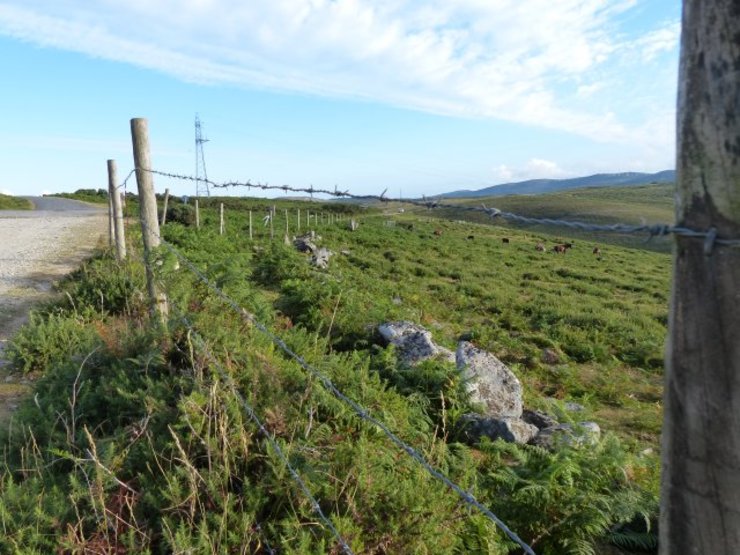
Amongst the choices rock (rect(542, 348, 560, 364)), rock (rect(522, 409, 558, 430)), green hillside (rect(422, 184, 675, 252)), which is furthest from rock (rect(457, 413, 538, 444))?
green hillside (rect(422, 184, 675, 252))

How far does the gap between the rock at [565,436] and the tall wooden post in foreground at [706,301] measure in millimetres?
3434

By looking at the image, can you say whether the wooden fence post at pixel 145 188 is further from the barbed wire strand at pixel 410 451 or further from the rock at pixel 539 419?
the rock at pixel 539 419

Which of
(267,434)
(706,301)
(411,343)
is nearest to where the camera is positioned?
(706,301)

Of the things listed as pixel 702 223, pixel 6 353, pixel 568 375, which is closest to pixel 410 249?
pixel 568 375

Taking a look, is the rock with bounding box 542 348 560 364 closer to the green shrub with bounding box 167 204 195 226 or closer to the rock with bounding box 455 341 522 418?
the rock with bounding box 455 341 522 418

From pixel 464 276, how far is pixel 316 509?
678 inches

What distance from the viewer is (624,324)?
531 inches

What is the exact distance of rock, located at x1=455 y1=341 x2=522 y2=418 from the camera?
5.96 m

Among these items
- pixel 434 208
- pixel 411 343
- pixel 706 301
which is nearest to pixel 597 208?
pixel 411 343

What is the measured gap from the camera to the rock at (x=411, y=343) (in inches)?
264

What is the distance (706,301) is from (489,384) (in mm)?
5348

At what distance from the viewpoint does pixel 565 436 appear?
15.8 feet

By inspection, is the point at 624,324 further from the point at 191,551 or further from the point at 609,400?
the point at 191,551

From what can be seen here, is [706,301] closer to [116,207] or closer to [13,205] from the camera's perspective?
[116,207]
